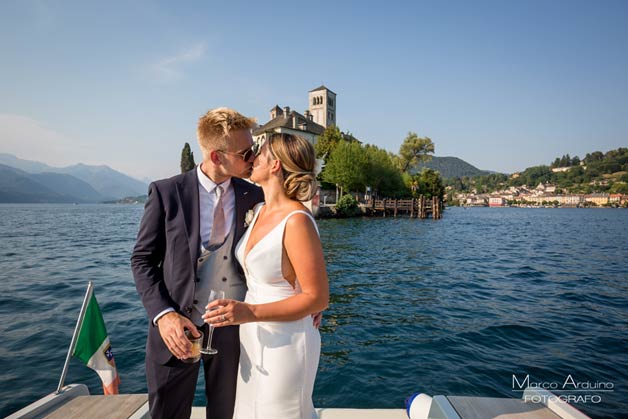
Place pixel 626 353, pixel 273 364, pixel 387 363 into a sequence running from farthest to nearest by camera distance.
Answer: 1. pixel 626 353
2. pixel 387 363
3. pixel 273 364

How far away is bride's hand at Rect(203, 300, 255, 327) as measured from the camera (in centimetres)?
188

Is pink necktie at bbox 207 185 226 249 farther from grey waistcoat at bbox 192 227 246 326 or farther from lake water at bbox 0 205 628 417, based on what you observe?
lake water at bbox 0 205 628 417

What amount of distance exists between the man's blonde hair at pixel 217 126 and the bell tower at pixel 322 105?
309ft

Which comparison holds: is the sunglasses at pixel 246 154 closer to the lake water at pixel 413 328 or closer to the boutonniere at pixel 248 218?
the boutonniere at pixel 248 218

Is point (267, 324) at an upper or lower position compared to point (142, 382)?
upper

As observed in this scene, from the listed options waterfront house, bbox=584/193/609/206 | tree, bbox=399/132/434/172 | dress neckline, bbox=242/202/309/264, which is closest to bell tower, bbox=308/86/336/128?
tree, bbox=399/132/434/172

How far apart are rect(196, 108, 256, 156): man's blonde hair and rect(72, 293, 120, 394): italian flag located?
278 centimetres

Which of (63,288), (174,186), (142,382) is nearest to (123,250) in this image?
(63,288)

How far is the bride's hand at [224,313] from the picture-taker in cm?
188

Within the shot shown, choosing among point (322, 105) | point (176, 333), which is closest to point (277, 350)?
point (176, 333)

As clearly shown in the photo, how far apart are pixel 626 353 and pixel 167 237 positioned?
436 inches

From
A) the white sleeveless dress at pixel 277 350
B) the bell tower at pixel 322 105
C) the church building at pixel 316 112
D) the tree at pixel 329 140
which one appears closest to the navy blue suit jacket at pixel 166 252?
the white sleeveless dress at pixel 277 350

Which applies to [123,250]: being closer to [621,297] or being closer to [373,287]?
[373,287]

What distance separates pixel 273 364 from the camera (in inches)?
84.5
